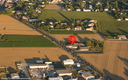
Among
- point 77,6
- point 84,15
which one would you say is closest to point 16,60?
point 84,15

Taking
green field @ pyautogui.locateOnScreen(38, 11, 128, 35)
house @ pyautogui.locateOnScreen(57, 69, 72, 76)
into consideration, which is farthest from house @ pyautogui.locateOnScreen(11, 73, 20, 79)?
green field @ pyautogui.locateOnScreen(38, 11, 128, 35)

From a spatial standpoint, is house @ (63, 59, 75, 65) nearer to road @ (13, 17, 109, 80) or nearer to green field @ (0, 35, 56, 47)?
road @ (13, 17, 109, 80)

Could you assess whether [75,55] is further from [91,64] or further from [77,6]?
[77,6]

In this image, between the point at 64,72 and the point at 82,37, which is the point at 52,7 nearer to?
the point at 82,37

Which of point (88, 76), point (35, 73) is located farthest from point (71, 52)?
point (35, 73)

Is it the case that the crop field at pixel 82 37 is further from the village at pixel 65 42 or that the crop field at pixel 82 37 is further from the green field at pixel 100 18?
the green field at pixel 100 18
